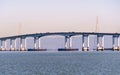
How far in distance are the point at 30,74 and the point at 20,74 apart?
132cm

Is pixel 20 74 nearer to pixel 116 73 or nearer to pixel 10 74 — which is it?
pixel 10 74

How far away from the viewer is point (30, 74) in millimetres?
58188

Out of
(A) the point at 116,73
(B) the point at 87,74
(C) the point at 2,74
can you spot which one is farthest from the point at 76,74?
(C) the point at 2,74

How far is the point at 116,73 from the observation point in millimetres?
58406

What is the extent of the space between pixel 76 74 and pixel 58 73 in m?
2.88

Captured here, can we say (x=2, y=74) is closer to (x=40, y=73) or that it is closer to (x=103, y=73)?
(x=40, y=73)

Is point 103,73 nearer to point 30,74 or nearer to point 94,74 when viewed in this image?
point 94,74

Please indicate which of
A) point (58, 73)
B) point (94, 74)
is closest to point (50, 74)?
point (58, 73)

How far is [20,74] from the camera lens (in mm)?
58531

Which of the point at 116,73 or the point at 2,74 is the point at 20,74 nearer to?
the point at 2,74

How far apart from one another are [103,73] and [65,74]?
4920mm

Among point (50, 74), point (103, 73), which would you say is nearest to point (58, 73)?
point (50, 74)

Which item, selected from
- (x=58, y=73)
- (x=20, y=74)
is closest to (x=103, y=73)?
(x=58, y=73)

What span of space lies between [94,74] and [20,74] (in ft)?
30.3
